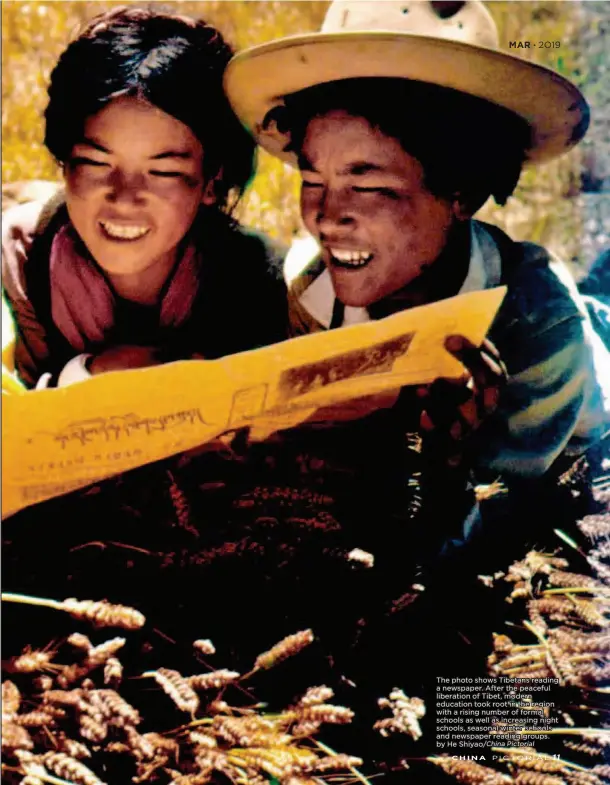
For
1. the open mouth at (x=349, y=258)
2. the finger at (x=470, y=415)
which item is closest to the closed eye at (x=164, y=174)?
the open mouth at (x=349, y=258)

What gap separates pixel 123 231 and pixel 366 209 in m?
0.48

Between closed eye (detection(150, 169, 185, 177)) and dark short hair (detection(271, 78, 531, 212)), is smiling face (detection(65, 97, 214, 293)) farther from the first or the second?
dark short hair (detection(271, 78, 531, 212))

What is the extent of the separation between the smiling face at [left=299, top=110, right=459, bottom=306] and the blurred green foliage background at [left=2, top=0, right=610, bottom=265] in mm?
94

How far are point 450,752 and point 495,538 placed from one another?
435 mm

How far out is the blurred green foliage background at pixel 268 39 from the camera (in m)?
1.98

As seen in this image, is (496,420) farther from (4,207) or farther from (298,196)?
(4,207)

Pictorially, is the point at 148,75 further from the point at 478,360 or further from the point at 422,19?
the point at 478,360

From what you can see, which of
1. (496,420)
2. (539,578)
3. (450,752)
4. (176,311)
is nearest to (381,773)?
(450,752)

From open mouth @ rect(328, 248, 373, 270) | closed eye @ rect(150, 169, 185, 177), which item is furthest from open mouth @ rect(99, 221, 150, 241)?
open mouth @ rect(328, 248, 373, 270)

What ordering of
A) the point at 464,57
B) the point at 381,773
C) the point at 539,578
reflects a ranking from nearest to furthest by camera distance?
the point at 464,57 → the point at 381,773 → the point at 539,578

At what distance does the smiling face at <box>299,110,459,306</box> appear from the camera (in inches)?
75.9

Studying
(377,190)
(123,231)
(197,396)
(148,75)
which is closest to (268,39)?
(148,75)

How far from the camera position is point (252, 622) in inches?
80.3

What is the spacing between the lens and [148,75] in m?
1.90
